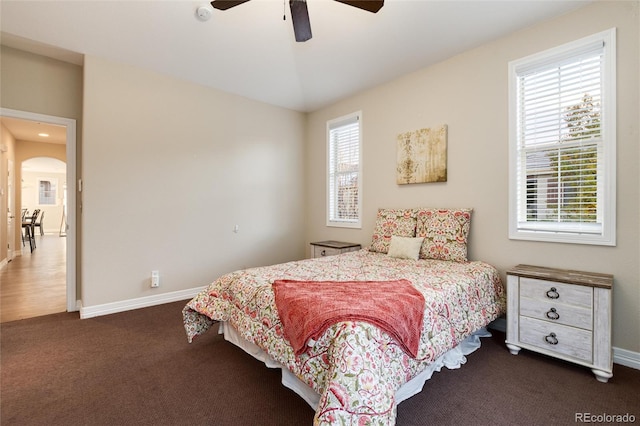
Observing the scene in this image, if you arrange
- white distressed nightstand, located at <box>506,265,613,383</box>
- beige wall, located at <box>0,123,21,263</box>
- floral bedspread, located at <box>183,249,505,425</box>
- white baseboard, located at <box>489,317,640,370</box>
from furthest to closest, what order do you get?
beige wall, located at <box>0,123,21,263</box>, white baseboard, located at <box>489,317,640,370</box>, white distressed nightstand, located at <box>506,265,613,383</box>, floral bedspread, located at <box>183,249,505,425</box>

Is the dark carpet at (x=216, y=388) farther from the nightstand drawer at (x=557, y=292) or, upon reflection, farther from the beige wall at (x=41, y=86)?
the beige wall at (x=41, y=86)

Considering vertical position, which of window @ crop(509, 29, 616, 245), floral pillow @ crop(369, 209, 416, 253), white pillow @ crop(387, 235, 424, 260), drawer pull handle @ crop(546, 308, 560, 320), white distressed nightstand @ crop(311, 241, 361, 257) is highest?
window @ crop(509, 29, 616, 245)

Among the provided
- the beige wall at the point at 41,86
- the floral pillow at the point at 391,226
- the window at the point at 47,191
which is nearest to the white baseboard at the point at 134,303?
the beige wall at the point at 41,86

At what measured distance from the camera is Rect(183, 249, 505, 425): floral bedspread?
1241 mm

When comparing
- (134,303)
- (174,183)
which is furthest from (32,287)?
(174,183)

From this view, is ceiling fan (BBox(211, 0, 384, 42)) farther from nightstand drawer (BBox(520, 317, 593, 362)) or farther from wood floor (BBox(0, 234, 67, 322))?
wood floor (BBox(0, 234, 67, 322))

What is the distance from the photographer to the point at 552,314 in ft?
7.20

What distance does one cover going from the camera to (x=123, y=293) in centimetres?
340

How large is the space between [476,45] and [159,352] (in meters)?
4.17

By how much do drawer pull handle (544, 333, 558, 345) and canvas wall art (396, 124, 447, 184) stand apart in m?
1.73

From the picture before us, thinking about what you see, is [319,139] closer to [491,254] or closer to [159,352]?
[491,254]

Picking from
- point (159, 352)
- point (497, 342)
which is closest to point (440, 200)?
point (497, 342)

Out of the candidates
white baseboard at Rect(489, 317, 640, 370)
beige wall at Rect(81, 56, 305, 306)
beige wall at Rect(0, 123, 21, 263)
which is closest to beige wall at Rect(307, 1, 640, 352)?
white baseboard at Rect(489, 317, 640, 370)

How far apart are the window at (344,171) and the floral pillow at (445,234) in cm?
124
